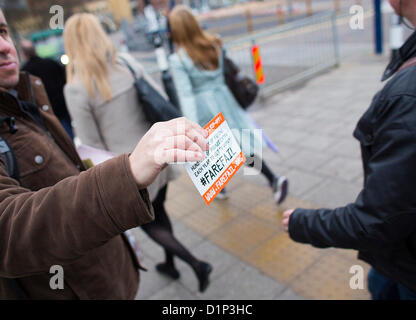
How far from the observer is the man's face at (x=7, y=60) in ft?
4.45

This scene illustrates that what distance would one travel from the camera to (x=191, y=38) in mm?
3443

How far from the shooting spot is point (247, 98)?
3783mm

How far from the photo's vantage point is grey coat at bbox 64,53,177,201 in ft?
8.13

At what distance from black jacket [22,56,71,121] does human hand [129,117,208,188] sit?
345 centimetres

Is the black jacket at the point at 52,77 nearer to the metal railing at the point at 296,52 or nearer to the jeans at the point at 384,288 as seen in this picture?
the jeans at the point at 384,288

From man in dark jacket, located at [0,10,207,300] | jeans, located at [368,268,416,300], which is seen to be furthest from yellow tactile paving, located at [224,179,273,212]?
man in dark jacket, located at [0,10,207,300]

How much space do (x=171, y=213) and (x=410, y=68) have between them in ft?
10.3

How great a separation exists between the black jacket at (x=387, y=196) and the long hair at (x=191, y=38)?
2.14 m

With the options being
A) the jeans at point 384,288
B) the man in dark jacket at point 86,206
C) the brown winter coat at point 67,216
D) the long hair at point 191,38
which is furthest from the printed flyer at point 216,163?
the long hair at point 191,38

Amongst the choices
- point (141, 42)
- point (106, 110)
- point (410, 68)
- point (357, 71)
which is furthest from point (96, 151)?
point (141, 42)

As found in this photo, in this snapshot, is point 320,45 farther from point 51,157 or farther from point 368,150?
point 51,157

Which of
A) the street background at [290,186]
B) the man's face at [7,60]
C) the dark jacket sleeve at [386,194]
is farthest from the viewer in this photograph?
the street background at [290,186]

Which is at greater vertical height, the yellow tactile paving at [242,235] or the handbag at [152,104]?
the handbag at [152,104]

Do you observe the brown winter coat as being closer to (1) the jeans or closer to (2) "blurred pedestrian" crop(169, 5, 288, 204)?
(1) the jeans
